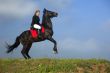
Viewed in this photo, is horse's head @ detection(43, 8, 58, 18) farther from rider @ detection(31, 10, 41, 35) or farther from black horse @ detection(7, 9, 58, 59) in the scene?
rider @ detection(31, 10, 41, 35)

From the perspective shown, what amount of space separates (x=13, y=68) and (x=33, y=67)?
1114mm

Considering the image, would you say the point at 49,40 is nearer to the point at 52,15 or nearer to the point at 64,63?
the point at 52,15

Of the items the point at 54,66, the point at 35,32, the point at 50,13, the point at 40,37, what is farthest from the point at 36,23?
the point at 54,66

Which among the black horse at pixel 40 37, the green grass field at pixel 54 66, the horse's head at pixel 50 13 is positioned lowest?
the green grass field at pixel 54 66

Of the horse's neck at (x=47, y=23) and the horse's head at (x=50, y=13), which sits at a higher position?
the horse's head at (x=50, y=13)

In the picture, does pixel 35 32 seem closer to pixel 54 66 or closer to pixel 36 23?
pixel 36 23

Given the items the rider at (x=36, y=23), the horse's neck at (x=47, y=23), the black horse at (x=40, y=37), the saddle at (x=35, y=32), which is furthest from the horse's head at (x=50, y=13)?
the saddle at (x=35, y=32)

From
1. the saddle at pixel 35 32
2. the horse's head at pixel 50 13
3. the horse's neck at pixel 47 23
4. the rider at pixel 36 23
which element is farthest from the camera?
the horse's head at pixel 50 13

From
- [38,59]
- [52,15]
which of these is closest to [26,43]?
[52,15]

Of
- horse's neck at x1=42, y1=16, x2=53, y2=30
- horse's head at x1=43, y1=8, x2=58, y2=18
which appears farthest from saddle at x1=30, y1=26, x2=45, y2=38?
horse's head at x1=43, y1=8, x2=58, y2=18

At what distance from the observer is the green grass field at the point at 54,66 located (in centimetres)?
2164

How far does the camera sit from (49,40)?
27.0 metres

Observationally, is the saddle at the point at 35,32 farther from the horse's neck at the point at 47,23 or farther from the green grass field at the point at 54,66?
the green grass field at the point at 54,66

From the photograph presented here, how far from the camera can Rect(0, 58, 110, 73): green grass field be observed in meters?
21.6
